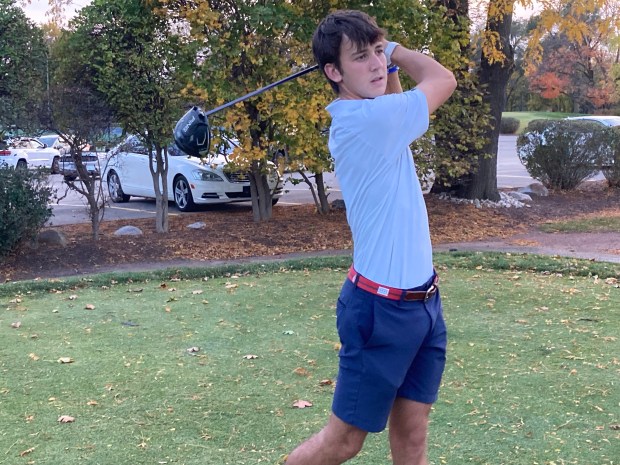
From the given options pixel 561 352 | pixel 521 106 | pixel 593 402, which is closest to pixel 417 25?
pixel 561 352

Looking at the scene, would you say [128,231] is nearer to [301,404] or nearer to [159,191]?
[159,191]

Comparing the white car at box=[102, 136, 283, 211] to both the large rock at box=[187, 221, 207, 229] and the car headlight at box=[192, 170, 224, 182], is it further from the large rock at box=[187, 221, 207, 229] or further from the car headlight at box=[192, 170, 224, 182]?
the large rock at box=[187, 221, 207, 229]

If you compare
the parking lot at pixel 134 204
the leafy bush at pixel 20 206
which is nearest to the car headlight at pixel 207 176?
the parking lot at pixel 134 204

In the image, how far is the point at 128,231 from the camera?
38.9 ft

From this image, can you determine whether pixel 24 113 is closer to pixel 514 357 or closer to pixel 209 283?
pixel 209 283

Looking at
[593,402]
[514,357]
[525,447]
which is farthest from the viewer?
[514,357]

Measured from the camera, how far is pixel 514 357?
5270 millimetres

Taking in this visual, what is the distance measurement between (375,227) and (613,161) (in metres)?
15.5

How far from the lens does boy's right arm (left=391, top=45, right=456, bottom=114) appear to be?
111 inches

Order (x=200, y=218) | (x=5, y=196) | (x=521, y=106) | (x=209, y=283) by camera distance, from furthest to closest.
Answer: (x=521, y=106)
(x=200, y=218)
(x=5, y=196)
(x=209, y=283)

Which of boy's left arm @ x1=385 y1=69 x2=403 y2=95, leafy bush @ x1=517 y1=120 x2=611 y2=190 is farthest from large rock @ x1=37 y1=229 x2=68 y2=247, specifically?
leafy bush @ x1=517 y1=120 x2=611 y2=190

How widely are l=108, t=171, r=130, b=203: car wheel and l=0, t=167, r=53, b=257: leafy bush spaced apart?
706 cm

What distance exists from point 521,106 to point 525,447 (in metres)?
69.4

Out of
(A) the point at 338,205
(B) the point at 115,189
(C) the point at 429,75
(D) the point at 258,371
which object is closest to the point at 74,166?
(A) the point at 338,205
